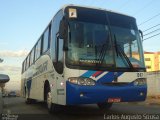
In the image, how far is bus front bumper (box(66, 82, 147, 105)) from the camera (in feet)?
31.1

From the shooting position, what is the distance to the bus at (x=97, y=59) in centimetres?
962

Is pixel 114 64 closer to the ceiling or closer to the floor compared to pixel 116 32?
closer to the floor

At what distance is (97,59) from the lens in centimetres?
980

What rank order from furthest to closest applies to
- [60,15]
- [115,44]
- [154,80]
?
[154,80]
[60,15]
[115,44]

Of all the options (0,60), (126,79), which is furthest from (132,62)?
(0,60)

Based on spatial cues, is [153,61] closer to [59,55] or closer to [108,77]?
[59,55]

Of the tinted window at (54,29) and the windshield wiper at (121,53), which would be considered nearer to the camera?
the windshield wiper at (121,53)

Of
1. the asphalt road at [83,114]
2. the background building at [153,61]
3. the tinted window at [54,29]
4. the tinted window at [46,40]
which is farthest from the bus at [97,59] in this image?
the background building at [153,61]

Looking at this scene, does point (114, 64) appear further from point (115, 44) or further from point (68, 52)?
point (68, 52)

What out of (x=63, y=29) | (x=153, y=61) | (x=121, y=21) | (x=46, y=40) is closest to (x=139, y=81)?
(x=121, y=21)

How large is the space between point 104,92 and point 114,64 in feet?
3.09

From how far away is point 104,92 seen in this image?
9.59 meters

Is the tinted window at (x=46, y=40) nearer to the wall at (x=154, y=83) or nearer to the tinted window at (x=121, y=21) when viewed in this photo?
the tinted window at (x=121, y=21)

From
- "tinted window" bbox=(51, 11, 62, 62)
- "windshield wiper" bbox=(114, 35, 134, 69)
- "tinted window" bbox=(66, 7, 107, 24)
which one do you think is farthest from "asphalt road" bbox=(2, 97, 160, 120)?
"tinted window" bbox=(66, 7, 107, 24)
